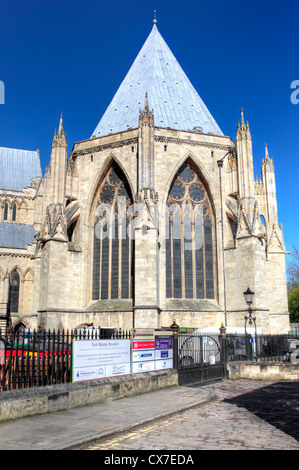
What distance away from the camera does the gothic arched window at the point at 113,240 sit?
2469cm

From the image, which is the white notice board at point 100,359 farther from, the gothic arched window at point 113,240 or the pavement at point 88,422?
the gothic arched window at point 113,240

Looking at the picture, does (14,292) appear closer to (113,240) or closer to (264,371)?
(113,240)

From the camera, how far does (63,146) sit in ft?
82.8

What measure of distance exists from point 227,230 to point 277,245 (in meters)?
3.71

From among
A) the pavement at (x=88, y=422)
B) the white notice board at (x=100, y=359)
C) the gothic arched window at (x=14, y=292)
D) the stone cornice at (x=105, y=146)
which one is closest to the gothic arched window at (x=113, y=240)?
the stone cornice at (x=105, y=146)

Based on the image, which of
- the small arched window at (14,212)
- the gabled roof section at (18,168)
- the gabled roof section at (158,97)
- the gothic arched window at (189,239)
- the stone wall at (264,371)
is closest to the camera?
the stone wall at (264,371)

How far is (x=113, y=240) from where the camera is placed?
83.7ft

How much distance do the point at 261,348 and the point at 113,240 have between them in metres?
11.0

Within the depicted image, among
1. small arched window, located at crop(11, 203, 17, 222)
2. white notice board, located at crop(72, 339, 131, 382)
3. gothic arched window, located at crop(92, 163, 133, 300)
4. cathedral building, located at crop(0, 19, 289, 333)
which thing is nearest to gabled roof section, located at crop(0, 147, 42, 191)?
small arched window, located at crop(11, 203, 17, 222)

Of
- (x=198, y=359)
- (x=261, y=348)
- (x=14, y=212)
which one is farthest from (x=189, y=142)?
(x=14, y=212)

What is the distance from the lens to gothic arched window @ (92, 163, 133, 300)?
24688 millimetres

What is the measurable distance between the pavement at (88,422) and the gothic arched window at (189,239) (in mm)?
14113

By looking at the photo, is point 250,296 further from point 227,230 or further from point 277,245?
point 277,245

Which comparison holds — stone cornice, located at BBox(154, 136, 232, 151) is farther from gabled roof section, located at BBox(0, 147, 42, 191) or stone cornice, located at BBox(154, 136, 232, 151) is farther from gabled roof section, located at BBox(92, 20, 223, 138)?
gabled roof section, located at BBox(0, 147, 42, 191)
